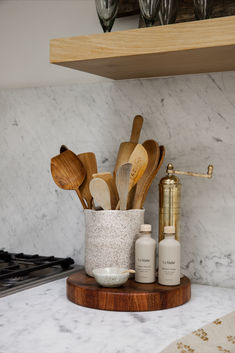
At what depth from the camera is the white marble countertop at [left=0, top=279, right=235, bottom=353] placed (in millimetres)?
858

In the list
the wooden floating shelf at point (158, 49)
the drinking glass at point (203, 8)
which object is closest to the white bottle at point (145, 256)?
the wooden floating shelf at point (158, 49)

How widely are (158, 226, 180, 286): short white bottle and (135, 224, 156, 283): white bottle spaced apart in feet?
0.07

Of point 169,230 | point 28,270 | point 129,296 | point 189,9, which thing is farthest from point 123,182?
point 189,9

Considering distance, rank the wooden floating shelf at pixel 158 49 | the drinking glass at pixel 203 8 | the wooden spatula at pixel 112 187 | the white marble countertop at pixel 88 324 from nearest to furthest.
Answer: the white marble countertop at pixel 88 324, the wooden floating shelf at pixel 158 49, the drinking glass at pixel 203 8, the wooden spatula at pixel 112 187

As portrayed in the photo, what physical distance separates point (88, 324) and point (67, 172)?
438mm

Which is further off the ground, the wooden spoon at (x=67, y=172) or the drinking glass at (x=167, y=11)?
the drinking glass at (x=167, y=11)

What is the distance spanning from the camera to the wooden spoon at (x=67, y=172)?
127 centimetres

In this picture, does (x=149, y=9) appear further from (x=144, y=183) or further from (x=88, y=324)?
(x=88, y=324)

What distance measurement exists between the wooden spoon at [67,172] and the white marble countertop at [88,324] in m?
0.28

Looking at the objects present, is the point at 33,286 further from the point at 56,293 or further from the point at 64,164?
the point at 64,164

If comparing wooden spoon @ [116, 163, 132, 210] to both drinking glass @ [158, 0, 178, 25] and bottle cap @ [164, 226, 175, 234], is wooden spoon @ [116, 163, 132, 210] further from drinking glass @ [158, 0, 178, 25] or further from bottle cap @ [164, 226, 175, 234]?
drinking glass @ [158, 0, 178, 25]

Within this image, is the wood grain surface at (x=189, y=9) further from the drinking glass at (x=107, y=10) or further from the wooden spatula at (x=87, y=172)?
the wooden spatula at (x=87, y=172)

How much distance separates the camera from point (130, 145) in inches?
51.0

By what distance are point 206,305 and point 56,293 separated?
1.24ft
